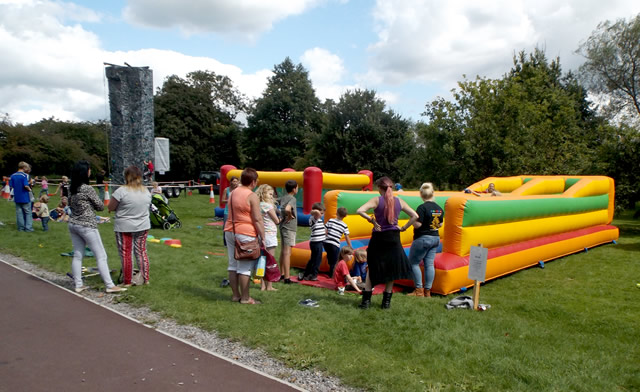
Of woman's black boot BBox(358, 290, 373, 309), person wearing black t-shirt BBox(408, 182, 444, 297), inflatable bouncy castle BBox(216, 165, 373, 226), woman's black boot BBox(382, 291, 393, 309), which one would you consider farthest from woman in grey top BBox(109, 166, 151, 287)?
inflatable bouncy castle BBox(216, 165, 373, 226)

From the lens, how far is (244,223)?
580 centimetres

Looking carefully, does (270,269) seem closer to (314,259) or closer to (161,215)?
(314,259)

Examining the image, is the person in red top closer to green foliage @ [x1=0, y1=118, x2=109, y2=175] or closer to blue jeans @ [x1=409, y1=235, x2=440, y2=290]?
blue jeans @ [x1=409, y1=235, x2=440, y2=290]

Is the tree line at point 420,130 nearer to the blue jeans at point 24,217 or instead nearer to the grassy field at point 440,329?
the grassy field at point 440,329

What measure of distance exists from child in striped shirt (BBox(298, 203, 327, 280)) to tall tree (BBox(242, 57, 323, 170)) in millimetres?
38914

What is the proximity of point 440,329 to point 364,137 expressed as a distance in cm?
3218

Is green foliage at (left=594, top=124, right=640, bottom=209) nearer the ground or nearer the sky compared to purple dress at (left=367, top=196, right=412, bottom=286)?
nearer the sky

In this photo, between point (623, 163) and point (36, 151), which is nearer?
point (623, 163)

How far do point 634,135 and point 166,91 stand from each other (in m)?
39.8

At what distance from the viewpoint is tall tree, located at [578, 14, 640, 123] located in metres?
28.1

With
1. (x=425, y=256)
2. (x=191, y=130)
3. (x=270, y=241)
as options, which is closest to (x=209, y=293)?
(x=270, y=241)

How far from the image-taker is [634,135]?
15.7 metres

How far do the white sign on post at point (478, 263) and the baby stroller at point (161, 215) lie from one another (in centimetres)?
995

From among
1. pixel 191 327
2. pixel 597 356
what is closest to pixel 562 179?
pixel 597 356
